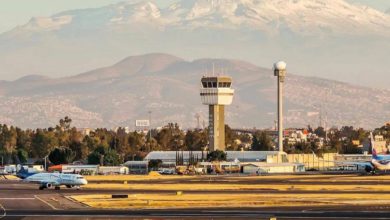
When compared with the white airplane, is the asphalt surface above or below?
below

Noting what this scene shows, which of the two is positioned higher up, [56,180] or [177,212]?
[56,180]

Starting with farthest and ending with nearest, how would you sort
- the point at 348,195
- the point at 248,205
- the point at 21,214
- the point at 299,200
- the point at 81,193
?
1. the point at 81,193
2. the point at 348,195
3. the point at 299,200
4. the point at 248,205
5. the point at 21,214

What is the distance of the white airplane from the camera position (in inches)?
6358

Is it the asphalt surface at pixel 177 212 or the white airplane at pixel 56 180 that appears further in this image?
the white airplane at pixel 56 180

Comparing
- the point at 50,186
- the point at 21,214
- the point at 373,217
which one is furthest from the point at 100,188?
the point at 373,217

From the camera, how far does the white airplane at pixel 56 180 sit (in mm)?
161500

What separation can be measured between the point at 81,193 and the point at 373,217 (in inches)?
2205

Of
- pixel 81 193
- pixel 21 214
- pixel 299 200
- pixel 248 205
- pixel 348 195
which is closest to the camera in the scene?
pixel 21 214

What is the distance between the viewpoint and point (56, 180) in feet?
531

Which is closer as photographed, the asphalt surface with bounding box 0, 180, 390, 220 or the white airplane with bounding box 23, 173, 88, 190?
the asphalt surface with bounding box 0, 180, 390, 220

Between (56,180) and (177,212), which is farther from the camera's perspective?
(56,180)

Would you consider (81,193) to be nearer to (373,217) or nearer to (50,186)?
(50,186)

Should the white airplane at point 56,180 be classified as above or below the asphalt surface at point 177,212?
above

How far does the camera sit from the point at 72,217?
100 meters
